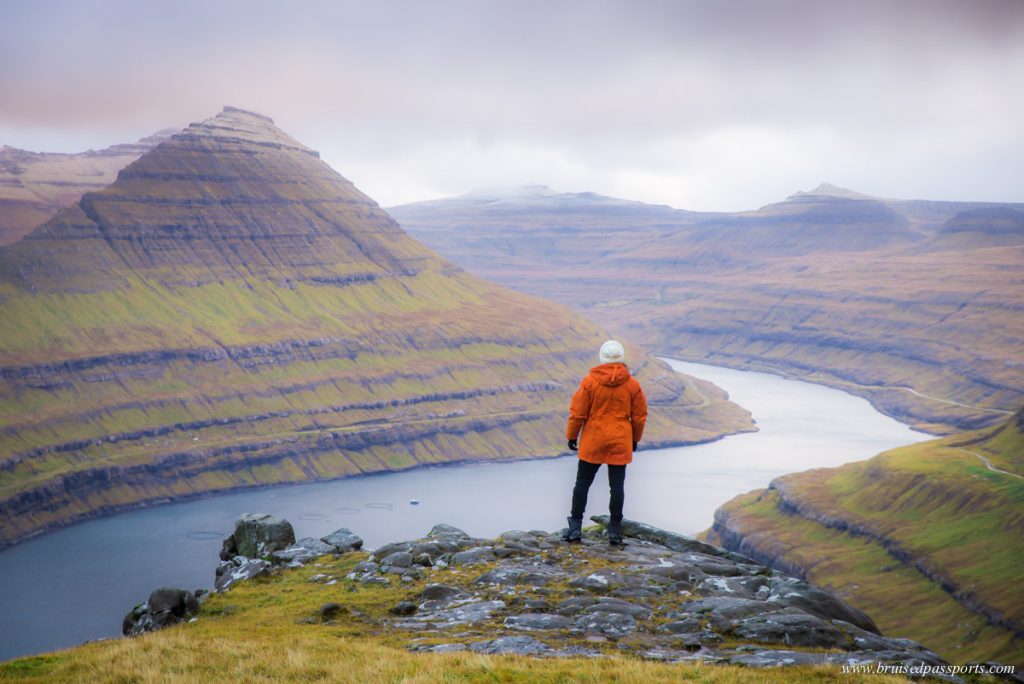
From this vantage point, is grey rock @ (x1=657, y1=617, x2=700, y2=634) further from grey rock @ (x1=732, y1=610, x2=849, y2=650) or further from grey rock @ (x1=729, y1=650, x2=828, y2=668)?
grey rock @ (x1=729, y1=650, x2=828, y2=668)

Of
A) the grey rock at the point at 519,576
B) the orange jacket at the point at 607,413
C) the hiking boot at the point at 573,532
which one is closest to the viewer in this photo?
the grey rock at the point at 519,576

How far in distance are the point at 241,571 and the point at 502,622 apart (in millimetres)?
13566

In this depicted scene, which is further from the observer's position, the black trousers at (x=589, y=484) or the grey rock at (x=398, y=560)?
the grey rock at (x=398, y=560)

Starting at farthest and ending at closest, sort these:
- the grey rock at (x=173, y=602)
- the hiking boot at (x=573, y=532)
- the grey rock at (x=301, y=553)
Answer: the grey rock at (x=301, y=553) → the hiking boot at (x=573, y=532) → the grey rock at (x=173, y=602)

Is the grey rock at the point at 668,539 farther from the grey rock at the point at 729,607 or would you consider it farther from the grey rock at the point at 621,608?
the grey rock at the point at 621,608

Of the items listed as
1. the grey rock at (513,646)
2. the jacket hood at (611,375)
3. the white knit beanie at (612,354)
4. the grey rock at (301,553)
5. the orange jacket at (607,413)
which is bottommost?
the grey rock at (301,553)

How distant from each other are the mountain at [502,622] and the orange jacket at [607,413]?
359 centimetres

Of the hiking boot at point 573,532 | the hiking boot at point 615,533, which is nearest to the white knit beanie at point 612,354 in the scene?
the hiking boot at point 615,533

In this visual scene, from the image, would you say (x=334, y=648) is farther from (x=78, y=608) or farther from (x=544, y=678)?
(x=78, y=608)

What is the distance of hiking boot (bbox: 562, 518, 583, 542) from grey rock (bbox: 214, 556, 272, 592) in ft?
34.4

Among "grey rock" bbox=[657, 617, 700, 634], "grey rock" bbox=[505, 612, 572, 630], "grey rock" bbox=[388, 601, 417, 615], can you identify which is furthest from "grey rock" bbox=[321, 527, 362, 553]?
"grey rock" bbox=[657, 617, 700, 634]

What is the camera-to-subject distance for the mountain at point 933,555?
14088cm

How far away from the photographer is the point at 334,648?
75.9 ft

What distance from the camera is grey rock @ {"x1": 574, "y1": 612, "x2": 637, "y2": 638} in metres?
25.7
